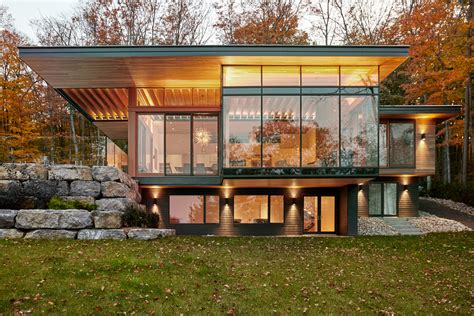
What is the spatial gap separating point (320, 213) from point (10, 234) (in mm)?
11436

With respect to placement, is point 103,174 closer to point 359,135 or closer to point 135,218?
point 135,218

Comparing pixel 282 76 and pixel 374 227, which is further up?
pixel 282 76

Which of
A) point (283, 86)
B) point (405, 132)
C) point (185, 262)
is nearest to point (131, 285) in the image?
point (185, 262)

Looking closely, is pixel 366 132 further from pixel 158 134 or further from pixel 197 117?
pixel 158 134

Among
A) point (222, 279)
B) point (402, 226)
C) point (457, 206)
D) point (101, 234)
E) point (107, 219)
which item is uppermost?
point (107, 219)

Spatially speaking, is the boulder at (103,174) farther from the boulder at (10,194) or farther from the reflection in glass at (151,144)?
the reflection in glass at (151,144)

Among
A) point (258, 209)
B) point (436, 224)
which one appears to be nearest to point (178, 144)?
point (258, 209)

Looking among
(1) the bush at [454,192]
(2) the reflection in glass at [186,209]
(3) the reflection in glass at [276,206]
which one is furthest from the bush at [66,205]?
(1) the bush at [454,192]

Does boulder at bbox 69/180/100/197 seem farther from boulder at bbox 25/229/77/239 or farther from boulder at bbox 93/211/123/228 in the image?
boulder at bbox 25/229/77/239

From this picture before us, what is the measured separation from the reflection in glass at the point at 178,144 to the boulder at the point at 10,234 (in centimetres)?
607

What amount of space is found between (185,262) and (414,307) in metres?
4.32

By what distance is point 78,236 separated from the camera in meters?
9.94

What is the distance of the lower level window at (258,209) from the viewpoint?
1579 centimetres

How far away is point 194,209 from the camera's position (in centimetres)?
1573
